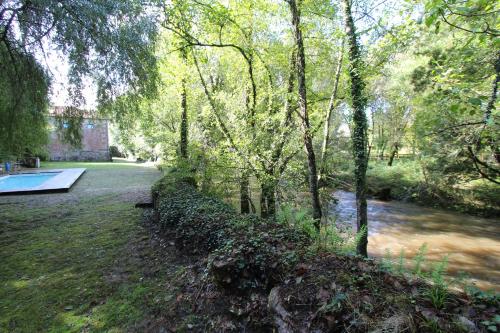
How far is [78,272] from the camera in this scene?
4.43 m

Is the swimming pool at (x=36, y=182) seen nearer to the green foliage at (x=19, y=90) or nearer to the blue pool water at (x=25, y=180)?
the blue pool water at (x=25, y=180)

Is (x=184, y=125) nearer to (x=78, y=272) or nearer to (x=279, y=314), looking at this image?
(x=78, y=272)

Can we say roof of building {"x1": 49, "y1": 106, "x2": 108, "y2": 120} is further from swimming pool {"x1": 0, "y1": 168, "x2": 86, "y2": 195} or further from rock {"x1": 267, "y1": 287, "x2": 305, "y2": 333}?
swimming pool {"x1": 0, "y1": 168, "x2": 86, "y2": 195}

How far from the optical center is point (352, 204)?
1396cm

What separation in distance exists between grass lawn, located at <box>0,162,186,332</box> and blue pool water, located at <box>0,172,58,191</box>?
24.7 feet

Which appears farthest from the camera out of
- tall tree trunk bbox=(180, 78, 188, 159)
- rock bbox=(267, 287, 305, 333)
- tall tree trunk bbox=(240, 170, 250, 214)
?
tall tree trunk bbox=(180, 78, 188, 159)

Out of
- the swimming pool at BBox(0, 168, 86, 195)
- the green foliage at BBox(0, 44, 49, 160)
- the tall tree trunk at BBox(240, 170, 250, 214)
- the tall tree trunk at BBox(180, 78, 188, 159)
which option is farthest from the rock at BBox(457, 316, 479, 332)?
the swimming pool at BBox(0, 168, 86, 195)

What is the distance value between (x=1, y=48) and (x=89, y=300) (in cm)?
584

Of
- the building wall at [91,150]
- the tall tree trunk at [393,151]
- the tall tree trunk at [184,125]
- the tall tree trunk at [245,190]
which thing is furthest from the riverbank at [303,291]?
the building wall at [91,150]

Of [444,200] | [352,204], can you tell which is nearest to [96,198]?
[352,204]

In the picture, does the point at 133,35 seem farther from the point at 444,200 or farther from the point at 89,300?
the point at 444,200

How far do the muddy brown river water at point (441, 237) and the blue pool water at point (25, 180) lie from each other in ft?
51.6

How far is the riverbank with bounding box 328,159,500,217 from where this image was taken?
38.4 ft

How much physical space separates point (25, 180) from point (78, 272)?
15424 millimetres
